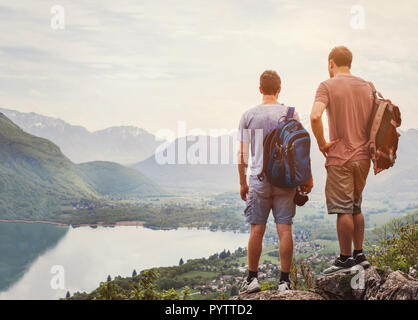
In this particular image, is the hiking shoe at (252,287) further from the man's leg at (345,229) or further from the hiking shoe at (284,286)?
the man's leg at (345,229)

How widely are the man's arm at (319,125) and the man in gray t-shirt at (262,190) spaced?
0.49ft

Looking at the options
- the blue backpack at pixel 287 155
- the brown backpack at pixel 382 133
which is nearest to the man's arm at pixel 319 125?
the blue backpack at pixel 287 155

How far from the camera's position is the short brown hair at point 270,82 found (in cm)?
359

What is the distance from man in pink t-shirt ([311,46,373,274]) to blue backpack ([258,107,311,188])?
197mm

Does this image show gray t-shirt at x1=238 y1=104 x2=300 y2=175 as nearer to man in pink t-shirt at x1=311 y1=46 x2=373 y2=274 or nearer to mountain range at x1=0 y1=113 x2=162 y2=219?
man in pink t-shirt at x1=311 y1=46 x2=373 y2=274

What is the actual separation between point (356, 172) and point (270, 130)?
2.64ft

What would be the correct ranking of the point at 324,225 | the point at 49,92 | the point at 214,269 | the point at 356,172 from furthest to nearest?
1. the point at 49,92
2. the point at 324,225
3. the point at 214,269
4. the point at 356,172

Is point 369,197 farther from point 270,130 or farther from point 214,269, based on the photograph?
point 270,130

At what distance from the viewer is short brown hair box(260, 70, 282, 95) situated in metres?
3.59

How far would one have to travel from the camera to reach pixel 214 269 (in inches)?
1645

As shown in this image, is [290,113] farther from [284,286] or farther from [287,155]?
[284,286]

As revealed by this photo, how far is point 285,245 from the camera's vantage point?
11.6 ft

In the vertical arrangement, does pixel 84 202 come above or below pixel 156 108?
below
